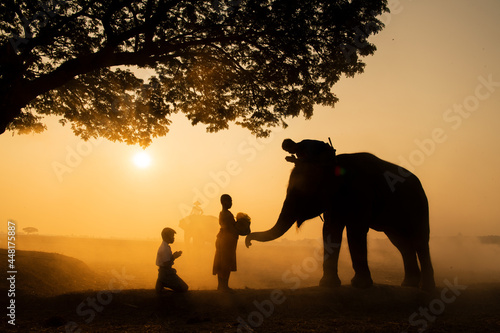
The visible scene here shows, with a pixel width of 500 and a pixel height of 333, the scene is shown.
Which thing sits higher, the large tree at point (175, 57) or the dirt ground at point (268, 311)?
the large tree at point (175, 57)

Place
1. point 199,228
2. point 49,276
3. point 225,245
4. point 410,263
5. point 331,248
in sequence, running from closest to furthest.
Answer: point 331,248 → point 225,245 → point 410,263 → point 49,276 → point 199,228

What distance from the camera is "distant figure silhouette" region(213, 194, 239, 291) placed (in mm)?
7027

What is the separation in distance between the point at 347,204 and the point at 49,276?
11.3 metres

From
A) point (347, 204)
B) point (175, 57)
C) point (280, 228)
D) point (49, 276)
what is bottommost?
point (49, 276)

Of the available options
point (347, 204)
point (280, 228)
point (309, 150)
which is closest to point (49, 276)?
point (280, 228)

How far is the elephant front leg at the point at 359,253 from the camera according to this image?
604cm

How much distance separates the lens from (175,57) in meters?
9.84

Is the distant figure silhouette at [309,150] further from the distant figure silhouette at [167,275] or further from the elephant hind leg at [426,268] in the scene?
the elephant hind leg at [426,268]

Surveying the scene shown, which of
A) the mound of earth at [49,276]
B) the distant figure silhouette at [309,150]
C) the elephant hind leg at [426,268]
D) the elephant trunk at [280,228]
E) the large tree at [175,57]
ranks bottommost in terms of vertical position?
the mound of earth at [49,276]

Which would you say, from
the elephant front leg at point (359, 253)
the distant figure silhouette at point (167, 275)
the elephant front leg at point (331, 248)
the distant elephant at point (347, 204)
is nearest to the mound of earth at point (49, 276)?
the distant figure silhouette at point (167, 275)

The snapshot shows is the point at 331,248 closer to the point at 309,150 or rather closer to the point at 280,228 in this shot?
the point at 280,228

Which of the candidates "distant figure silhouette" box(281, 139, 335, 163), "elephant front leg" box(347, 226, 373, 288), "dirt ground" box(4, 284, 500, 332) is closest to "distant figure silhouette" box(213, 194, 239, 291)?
"dirt ground" box(4, 284, 500, 332)

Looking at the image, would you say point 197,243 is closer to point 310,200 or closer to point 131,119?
point 131,119

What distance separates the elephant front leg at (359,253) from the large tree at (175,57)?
5835mm
